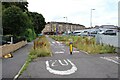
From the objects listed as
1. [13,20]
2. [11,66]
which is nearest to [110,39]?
[13,20]

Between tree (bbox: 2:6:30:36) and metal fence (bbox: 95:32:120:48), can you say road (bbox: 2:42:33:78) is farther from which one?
tree (bbox: 2:6:30:36)

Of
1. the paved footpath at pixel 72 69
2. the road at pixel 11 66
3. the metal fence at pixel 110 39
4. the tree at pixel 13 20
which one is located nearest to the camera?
the paved footpath at pixel 72 69

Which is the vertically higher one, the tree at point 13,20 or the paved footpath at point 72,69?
the tree at point 13,20

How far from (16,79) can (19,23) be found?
101 feet

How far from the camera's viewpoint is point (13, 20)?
132 ft

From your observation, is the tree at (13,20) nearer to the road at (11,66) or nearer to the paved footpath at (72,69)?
the road at (11,66)

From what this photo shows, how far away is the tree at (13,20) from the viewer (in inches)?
1575

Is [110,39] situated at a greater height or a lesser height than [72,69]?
greater

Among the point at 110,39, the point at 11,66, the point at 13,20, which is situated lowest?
the point at 11,66

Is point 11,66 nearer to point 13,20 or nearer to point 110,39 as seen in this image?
point 110,39

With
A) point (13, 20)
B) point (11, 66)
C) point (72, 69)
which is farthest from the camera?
point (13, 20)

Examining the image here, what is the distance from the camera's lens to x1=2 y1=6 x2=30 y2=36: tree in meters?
40.0

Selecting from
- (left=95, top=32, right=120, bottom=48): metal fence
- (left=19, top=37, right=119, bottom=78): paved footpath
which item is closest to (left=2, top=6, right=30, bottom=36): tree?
(left=95, top=32, right=120, bottom=48): metal fence

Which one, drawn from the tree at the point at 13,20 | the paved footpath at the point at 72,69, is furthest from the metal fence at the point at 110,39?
the paved footpath at the point at 72,69
